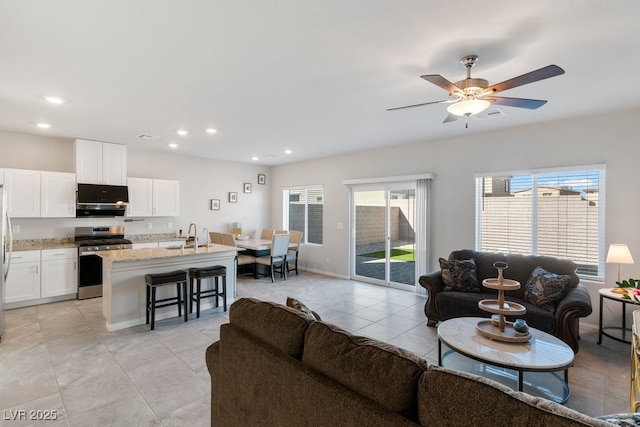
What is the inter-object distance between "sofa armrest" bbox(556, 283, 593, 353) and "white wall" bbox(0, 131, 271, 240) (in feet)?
21.9

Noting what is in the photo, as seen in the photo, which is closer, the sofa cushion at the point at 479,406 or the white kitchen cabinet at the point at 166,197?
the sofa cushion at the point at 479,406

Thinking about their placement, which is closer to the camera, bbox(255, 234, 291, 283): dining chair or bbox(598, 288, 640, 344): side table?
bbox(598, 288, 640, 344): side table

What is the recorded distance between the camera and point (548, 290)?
3506mm

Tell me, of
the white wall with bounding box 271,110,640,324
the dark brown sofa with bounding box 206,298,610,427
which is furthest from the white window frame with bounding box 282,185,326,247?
the dark brown sofa with bounding box 206,298,610,427

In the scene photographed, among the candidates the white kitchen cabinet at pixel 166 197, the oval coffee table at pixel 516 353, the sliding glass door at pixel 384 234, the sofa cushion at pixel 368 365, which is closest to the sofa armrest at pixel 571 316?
the oval coffee table at pixel 516 353

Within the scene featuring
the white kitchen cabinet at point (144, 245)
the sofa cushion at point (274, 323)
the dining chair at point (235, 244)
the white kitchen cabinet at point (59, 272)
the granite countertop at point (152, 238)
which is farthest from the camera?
the dining chair at point (235, 244)

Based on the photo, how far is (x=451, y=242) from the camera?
5.36 metres

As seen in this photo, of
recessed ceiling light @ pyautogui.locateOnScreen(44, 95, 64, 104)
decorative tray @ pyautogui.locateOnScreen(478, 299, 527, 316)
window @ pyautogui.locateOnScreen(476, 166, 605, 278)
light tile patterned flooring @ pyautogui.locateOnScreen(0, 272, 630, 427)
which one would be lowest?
light tile patterned flooring @ pyautogui.locateOnScreen(0, 272, 630, 427)

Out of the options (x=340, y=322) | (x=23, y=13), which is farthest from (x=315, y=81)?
(x=340, y=322)

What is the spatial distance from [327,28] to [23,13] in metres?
1.96

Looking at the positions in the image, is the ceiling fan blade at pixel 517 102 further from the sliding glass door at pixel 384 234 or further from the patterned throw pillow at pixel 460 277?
the sliding glass door at pixel 384 234

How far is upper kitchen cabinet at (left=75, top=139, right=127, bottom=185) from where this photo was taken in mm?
5383

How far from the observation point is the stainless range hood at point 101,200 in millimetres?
5316

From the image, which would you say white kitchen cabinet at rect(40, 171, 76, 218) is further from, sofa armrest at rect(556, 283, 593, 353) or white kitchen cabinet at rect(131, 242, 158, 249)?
sofa armrest at rect(556, 283, 593, 353)
